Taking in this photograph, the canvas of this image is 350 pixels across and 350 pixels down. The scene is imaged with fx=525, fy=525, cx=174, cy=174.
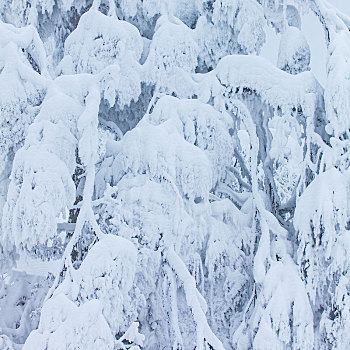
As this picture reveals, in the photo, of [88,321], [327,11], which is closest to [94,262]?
[88,321]

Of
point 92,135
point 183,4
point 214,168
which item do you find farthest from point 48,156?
point 183,4

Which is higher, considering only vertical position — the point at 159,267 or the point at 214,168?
the point at 214,168

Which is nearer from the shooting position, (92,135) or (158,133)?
(92,135)

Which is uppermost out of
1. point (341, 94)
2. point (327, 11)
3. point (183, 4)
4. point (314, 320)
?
point (327, 11)

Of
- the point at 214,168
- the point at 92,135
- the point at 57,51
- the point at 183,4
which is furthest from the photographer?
the point at 57,51

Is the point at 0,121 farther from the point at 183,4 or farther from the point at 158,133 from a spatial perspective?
the point at 183,4

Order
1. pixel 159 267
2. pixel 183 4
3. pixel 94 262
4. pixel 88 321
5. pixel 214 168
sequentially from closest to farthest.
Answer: pixel 88 321
pixel 94 262
pixel 159 267
pixel 214 168
pixel 183 4
